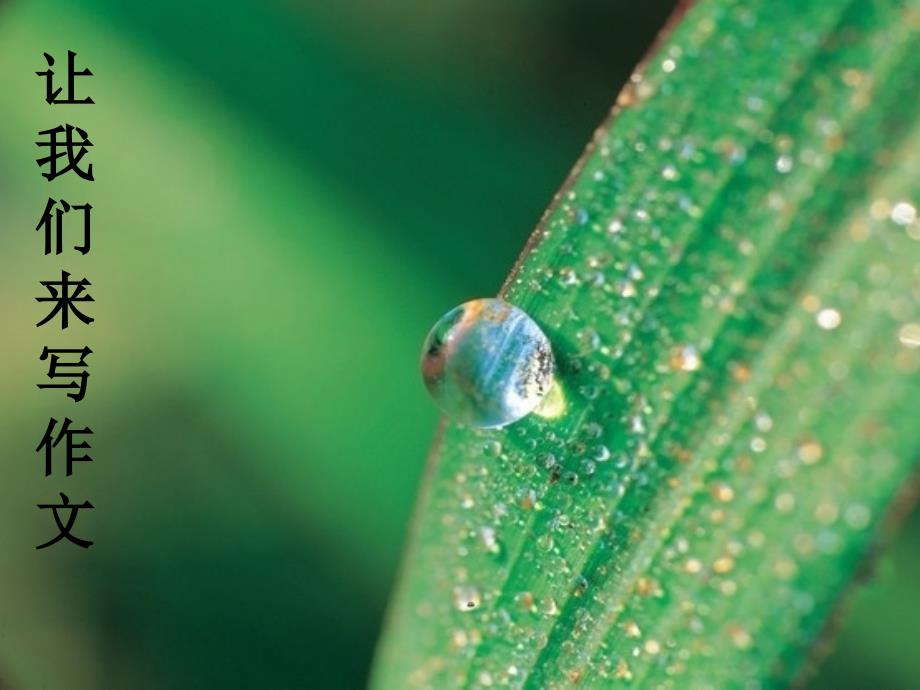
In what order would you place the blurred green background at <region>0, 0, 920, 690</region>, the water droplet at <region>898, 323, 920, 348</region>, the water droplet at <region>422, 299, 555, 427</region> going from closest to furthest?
the water droplet at <region>898, 323, 920, 348</region>, the water droplet at <region>422, 299, 555, 427</region>, the blurred green background at <region>0, 0, 920, 690</region>

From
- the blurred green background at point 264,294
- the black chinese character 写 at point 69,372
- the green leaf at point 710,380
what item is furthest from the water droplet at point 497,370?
the black chinese character 写 at point 69,372

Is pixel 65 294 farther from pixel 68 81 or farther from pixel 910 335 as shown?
pixel 910 335

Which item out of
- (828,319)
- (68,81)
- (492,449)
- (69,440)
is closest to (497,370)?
(492,449)

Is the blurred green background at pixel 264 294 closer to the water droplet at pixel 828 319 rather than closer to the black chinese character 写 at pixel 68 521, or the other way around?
the black chinese character 写 at pixel 68 521

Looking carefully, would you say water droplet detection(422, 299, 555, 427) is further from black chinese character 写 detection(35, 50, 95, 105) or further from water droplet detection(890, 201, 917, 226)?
black chinese character 写 detection(35, 50, 95, 105)

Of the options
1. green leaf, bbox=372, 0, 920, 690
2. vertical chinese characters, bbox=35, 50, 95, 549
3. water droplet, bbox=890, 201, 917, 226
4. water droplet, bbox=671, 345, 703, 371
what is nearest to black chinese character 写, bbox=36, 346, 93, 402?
vertical chinese characters, bbox=35, 50, 95, 549

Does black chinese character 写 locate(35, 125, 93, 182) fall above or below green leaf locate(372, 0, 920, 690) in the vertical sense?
below
